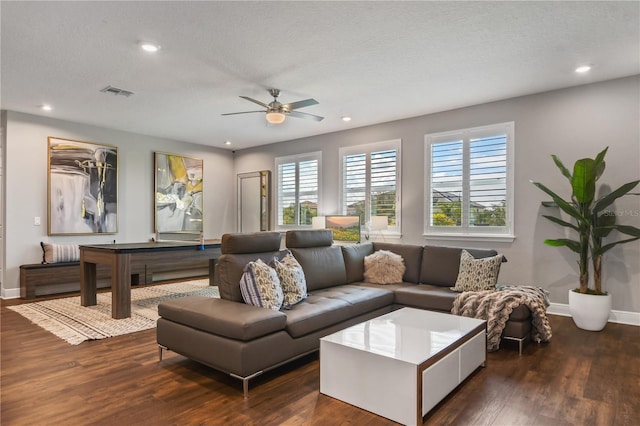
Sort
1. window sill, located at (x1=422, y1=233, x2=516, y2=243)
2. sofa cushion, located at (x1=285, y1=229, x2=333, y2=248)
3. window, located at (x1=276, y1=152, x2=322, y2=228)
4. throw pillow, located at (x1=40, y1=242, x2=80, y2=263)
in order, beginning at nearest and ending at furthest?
1. sofa cushion, located at (x1=285, y1=229, x2=333, y2=248)
2. window sill, located at (x1=422, y1=233, x2=516, y2=243)
3. throw pillow, located at (x1=40, y1=242, x2=80, y2=263)
4. window, located at (x1=276, y1=152, x2=322, y2=228)

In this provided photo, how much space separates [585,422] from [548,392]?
39 centimetres

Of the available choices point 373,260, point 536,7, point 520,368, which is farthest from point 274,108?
point 520,368

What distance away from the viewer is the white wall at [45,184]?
5621 mm

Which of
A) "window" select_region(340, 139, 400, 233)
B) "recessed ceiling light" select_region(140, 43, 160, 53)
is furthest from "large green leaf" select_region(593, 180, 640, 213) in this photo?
"recessed ceiling light" select_region(140, 43, 160, 53)

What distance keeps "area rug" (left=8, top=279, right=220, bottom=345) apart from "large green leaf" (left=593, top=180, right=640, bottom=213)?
5136 millimetres

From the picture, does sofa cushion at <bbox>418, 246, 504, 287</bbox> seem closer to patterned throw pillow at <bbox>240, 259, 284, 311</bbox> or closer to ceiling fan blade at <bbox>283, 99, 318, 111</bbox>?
patterned throw pillow at <bbox>240, 259, 284, 311</bbox>

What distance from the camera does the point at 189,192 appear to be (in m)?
7.98

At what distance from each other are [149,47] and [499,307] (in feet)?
13.2

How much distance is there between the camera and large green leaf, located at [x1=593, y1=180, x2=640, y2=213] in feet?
12.8

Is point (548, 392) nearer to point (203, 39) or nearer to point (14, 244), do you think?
point (203, 39)

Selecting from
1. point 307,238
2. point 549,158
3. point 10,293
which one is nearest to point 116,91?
point 307,238

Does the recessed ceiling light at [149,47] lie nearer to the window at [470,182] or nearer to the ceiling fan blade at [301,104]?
the ceiling fan blade at [301,104]

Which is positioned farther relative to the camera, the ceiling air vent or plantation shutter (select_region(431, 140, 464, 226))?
plantation shutter (select_region(431, 140, 464, 226))

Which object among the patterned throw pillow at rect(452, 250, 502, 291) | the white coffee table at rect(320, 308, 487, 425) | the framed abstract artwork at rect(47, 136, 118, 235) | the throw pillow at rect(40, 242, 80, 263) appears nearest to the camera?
the white coffee table at rect(320, 308, 487, 425)
